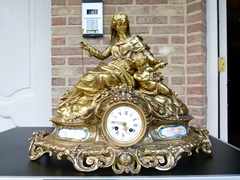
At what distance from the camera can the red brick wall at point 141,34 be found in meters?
1.36

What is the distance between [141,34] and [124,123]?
2.66ft

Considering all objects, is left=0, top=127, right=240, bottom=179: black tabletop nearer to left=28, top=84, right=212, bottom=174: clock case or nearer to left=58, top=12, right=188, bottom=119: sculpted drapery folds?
left=28, top=84, right=212, bottom=174: clock case

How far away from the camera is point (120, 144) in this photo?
64cm

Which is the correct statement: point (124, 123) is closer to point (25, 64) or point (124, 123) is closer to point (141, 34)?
point (141, 34)

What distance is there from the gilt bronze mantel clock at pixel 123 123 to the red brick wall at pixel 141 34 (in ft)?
1.83

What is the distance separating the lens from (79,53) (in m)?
1.37

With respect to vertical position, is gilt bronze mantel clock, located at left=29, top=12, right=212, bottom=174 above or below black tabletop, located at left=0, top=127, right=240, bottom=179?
above

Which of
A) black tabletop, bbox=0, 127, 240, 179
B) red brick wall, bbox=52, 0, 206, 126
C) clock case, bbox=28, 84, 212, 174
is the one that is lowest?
black tabletop, bbox=0, 127, 240, 179

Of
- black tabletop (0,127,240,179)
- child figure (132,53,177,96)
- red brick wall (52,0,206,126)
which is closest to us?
black tabletop (0,127,240,179)

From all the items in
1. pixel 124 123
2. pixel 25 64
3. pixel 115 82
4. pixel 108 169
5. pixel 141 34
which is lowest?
pixel 108 169

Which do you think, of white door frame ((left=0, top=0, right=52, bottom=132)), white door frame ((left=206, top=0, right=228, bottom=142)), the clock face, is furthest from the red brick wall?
the clock face

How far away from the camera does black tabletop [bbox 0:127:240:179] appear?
0.61 meters

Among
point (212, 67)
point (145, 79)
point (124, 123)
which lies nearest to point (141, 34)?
point (212, 67)

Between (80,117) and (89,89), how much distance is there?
10 centimetres
